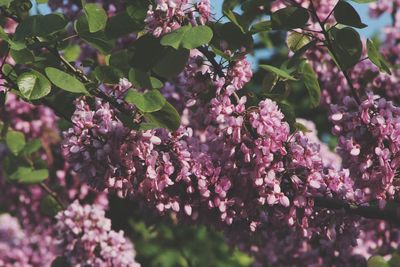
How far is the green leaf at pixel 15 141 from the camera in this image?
4348 mm

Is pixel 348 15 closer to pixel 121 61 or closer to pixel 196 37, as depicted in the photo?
pixel 196 37

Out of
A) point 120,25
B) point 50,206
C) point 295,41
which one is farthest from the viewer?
point 50,206

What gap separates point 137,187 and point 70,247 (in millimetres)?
1036

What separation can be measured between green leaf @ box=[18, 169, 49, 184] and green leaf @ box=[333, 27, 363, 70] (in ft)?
6.85

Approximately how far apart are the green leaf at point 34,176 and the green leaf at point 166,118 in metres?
1.81

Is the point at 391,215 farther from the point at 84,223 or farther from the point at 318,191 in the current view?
the point at 84,223

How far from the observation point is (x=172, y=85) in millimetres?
4434

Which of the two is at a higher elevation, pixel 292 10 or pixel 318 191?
pixel 292 10

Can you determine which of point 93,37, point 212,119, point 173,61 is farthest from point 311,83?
point 93,37

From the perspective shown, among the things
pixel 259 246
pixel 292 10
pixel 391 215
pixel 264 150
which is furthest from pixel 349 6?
pixel 259 246

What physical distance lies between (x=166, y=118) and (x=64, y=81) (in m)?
0.37

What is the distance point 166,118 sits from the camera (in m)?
2.58

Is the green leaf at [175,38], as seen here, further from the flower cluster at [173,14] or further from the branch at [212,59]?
the branch at [212,59]

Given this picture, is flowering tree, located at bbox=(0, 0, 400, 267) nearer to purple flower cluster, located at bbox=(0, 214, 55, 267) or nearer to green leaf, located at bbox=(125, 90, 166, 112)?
green leaf, located at bbox=(125, 90, 166, 112)
